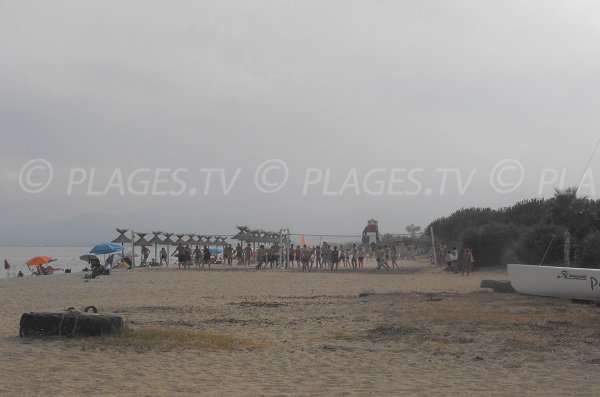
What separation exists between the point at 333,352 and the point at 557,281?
26.7ft

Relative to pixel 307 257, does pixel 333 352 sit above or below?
below

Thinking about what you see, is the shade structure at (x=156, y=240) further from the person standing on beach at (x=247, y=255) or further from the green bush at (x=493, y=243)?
the green bush at (x=493, y=243)

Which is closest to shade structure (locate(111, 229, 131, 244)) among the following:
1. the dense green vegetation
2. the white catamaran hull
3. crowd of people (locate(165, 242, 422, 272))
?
crowd of people (locate(165, 242, 422, 272))

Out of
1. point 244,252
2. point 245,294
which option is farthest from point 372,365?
point 244,252

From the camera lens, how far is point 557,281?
15148 millimetres

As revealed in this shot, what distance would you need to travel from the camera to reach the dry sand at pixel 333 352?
6.90m

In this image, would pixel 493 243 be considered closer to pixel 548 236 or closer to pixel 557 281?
pixel 548 236

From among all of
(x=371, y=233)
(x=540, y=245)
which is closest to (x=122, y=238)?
(x=371, y=233)

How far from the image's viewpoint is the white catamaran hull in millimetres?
14500

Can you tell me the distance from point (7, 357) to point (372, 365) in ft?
14.6

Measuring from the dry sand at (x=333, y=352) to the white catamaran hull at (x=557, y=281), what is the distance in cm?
29

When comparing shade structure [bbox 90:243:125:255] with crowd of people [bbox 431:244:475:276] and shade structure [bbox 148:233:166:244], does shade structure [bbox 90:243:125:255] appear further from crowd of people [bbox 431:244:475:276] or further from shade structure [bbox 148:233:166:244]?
crowd of people [bbox 431:244:475:276]

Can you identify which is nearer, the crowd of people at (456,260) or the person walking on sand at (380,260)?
the crowd of people at (456,260)

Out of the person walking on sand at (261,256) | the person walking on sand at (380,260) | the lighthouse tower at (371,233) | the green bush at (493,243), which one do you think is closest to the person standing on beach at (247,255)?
the person walking on sand at (261,256)
